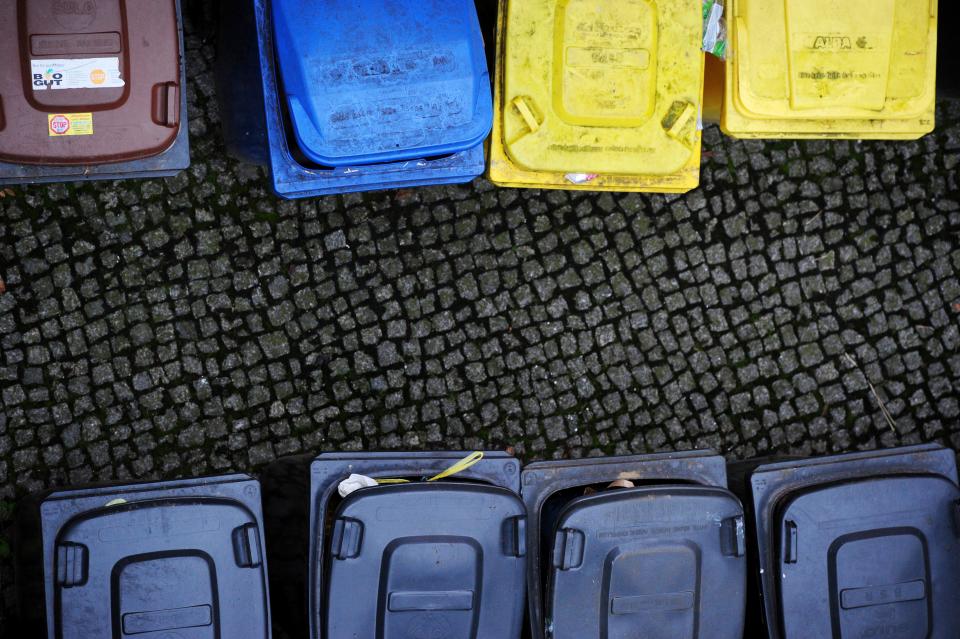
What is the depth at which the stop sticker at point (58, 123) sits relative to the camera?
11.2ft

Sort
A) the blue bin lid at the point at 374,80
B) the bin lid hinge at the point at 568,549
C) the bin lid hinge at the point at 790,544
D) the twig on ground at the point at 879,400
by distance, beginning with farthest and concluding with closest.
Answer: the twig on ground at the point at 879,400 → the bin lid hinge at the point at 790,544 → the bin lid hinge at the point at 568,549 → the blue bin lid at the point at 374,80

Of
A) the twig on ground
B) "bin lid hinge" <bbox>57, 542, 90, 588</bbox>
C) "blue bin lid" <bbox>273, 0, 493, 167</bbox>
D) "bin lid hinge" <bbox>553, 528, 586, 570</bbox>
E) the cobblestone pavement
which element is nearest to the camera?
"bin lid hinge" <bbox>57, 542, 90, 588</bbox>

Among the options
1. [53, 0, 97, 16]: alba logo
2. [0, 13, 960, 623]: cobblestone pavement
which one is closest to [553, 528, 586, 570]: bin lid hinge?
[0, 13, 960, 623]: cobblestone pavement

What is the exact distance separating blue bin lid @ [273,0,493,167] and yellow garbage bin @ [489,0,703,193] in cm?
24

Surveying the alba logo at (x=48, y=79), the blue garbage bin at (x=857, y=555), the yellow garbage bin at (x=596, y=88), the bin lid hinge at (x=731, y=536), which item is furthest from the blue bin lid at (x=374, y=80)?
the blue garbage bin at (x=857, y=555)

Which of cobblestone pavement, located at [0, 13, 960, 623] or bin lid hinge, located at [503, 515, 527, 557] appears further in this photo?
cobblestone pavement, located at [0, 13, 960, 623]

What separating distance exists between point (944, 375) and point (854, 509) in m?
1.74

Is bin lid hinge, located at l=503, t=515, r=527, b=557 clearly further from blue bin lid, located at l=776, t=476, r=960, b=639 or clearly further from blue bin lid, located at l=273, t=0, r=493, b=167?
blue bin lid, located at l=273, t=0, r=493, b=167

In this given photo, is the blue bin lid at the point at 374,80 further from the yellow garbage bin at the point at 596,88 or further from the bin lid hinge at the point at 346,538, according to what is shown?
the bin lid hinge at the point at 346,538

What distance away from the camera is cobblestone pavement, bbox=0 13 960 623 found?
14.5ft

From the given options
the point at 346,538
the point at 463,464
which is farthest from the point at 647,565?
the point at 346,538

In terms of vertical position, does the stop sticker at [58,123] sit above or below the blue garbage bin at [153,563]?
above

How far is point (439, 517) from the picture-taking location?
3529 mm

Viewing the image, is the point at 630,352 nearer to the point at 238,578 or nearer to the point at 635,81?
the point at 635,81
